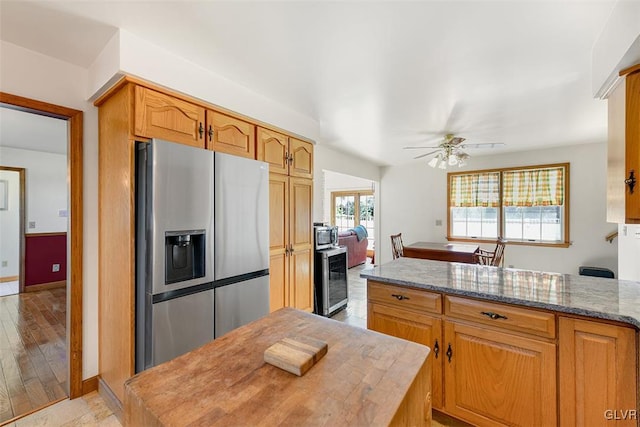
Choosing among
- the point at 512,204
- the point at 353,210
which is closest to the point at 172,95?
the point at 512,204

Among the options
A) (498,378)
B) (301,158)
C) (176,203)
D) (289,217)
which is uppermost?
(301,158)

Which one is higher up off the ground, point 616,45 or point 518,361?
point 616,45

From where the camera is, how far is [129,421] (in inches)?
29.6

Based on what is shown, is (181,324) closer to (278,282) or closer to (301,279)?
(278,282)

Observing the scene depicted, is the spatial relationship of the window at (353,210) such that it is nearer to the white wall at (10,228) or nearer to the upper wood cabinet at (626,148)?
the upper wood cabinet at (626,148)

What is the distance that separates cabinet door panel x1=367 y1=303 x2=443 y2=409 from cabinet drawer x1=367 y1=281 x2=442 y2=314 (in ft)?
0.15

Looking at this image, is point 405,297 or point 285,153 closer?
point 405,297

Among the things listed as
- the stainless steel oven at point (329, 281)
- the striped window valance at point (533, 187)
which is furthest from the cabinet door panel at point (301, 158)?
the striped window valance at point (533, 187)

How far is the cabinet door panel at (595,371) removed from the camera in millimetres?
1243

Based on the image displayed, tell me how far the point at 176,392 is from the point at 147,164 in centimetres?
133

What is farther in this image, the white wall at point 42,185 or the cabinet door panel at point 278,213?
the white wall at point 42,185

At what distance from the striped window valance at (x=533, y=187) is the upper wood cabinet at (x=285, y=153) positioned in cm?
408

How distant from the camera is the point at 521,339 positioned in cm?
147

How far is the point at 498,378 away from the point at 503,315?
36 centimetres
